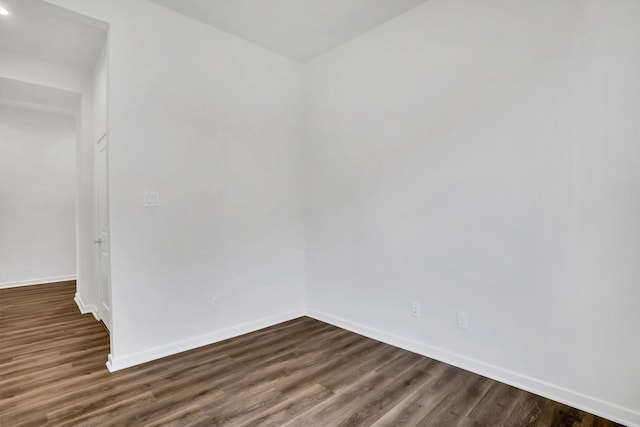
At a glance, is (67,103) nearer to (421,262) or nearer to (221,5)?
(221,5)

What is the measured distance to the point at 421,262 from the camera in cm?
270

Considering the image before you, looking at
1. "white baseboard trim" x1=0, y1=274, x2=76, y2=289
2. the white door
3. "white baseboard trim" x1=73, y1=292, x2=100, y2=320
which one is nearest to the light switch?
Result: the white door

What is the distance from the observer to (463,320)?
2.46 meters

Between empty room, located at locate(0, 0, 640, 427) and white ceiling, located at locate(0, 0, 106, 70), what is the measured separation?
0.09 ft

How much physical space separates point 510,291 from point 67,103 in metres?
5.33

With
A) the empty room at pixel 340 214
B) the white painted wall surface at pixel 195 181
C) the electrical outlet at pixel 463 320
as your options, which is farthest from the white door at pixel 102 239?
the electrical outlet at pixel 463 320

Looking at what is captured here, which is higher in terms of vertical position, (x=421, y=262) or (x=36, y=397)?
(x=421, y=262)

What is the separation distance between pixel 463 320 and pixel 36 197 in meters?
6.36

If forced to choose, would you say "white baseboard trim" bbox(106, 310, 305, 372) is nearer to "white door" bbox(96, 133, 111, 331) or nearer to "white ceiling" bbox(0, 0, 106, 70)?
"white door" bbox(96, 133, 111, 331)

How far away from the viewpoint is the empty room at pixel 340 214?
1.91 m

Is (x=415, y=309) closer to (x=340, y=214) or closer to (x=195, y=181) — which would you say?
(x=340, y=214)

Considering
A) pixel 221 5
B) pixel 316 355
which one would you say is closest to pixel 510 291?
pixel 316 355

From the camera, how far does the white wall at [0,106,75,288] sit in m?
4.96

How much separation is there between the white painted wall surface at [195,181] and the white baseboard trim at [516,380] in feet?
3.87
